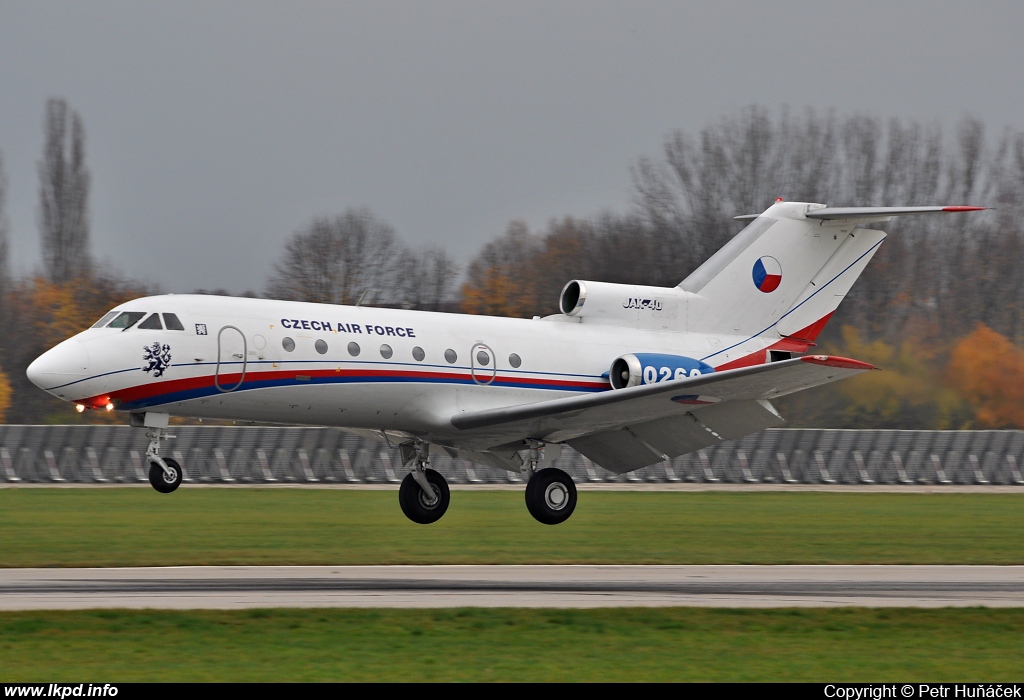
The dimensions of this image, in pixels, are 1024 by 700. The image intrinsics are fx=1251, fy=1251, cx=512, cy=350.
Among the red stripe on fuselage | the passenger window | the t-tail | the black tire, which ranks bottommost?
the black tire

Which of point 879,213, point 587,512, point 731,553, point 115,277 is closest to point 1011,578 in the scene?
point 731,553

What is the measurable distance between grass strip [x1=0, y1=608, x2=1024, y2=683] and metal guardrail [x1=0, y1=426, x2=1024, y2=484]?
1853 cm

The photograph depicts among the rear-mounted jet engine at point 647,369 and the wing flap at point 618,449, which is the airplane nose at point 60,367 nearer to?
the wing flap at point 618,449

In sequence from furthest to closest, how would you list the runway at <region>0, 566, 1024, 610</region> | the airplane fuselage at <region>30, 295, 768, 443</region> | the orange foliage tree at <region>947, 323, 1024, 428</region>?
the orange foliage tree at <region>947, 323, 1024, 428</region> < the airplane fuselage at <region>30, 295, 768, 443</region> < the runway at <region>0, 566, 1024, 610</region>

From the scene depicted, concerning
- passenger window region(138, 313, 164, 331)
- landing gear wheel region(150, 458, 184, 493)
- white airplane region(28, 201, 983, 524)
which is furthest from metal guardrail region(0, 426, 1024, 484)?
landing gear wheel region(150, 458, 184, 493)

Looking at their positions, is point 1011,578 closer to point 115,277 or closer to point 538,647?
point 538,647

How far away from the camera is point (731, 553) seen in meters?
19.6

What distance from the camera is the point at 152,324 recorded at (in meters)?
18.1

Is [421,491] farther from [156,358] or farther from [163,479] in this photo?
[156,358]

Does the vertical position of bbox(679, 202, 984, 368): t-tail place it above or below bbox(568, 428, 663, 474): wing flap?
above

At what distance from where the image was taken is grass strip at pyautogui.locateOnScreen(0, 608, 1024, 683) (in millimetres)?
10305

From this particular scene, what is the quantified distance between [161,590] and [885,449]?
90.3 feet

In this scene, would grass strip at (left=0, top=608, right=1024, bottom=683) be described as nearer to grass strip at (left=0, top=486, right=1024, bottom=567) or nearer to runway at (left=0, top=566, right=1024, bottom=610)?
runway at (left=0, top=566, right=1024, bottom=610)

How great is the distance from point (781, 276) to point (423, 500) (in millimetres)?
7643
